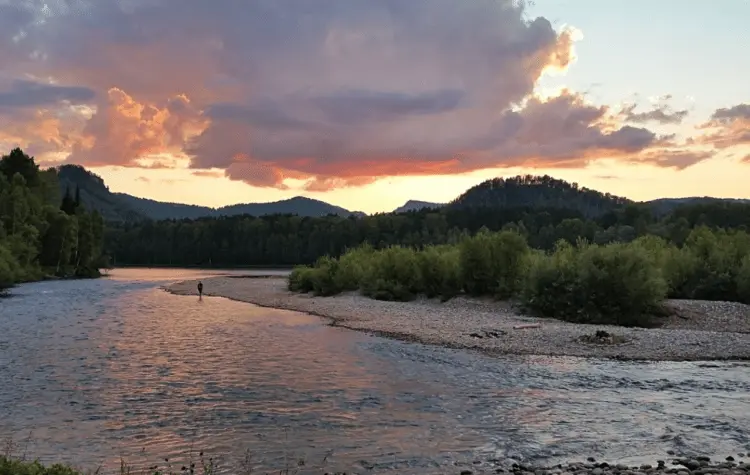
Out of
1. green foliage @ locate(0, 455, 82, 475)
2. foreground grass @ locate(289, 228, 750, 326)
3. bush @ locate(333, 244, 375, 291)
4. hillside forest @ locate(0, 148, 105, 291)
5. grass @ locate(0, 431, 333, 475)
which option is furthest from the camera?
hillside forest @ locate(0, 148, 105, 291)

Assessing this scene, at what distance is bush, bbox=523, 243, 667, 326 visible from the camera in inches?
1345

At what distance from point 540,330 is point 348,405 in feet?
51.6

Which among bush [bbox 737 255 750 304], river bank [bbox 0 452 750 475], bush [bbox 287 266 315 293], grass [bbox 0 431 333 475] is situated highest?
bush [bbox 737 255 750 304]

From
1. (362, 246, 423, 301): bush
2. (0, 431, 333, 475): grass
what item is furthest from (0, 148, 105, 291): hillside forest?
(0, 431, 333, 475): grass

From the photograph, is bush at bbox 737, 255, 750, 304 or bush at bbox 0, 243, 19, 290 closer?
bush at bbox 737, 255, 750, 304

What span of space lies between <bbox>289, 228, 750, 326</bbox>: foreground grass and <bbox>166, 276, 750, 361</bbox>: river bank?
1.54m

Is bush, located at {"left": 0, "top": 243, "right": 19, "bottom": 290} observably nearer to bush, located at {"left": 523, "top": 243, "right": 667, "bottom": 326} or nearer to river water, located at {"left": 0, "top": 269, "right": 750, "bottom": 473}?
river water, located at {"left": 0, "top": 269, "right": 750, "bottom": 473}

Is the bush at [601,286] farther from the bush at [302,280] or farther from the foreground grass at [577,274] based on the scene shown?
the bush at [302,280]

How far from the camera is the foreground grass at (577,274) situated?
113 feet

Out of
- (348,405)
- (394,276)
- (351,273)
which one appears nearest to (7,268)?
(351,273)

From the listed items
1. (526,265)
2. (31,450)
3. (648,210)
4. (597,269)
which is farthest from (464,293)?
(648,210)

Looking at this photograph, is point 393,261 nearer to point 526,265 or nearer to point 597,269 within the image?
point 526,265

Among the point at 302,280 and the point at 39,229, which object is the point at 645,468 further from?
the point at 39,229

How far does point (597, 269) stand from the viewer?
115 feet
